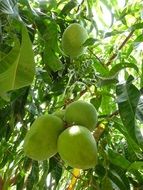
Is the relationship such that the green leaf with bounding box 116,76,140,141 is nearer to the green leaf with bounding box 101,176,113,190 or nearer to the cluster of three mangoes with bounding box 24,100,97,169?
the cluster of three mangoes with bounding box 24,100,97,169

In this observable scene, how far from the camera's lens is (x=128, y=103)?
0.92m

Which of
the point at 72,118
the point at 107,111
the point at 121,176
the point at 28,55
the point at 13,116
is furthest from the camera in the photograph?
the point at 107,111

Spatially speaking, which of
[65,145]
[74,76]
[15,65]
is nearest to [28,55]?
[15,65]

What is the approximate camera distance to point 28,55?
0.85m

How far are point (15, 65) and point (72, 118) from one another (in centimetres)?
20

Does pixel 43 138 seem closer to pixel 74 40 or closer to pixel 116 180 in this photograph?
pixel 116 180

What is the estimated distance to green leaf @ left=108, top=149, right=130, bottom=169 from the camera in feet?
3.62

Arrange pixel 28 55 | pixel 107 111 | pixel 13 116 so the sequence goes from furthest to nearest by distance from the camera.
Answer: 1. pixel 107 111
2. pixel 13 116
3. pixel 28 55

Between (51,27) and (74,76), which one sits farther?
(74,76)

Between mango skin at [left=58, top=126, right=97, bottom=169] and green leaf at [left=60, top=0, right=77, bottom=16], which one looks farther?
green leaf at [left=60, top=0, right=77, bottom=16]

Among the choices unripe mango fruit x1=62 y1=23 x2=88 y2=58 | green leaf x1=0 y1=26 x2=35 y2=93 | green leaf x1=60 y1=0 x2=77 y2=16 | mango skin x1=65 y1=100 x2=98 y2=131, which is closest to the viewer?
green leaf x1=0 y1=26 x2=35 y2=93

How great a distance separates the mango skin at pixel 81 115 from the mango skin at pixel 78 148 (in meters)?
0.07

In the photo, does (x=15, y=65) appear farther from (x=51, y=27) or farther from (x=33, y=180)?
(x=33, y=180)

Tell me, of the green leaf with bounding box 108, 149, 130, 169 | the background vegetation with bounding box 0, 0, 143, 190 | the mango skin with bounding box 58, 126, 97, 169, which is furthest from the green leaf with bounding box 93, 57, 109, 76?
the mango skin with bounding box 58, 126, 97, 169
